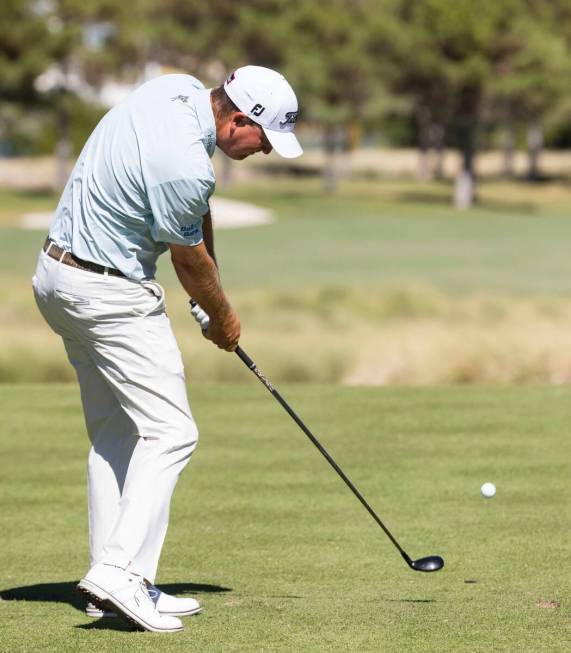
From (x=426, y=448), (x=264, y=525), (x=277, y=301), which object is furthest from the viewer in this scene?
(x=277, y=301)

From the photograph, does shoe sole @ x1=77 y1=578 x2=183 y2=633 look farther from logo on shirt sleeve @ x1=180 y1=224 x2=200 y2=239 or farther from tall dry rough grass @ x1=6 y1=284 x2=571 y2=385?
tall dry rough grass @ x1=6 y1=284 x2=571 y2=385

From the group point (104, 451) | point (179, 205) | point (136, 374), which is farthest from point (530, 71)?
point (179, 205)

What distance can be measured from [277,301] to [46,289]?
1293cm

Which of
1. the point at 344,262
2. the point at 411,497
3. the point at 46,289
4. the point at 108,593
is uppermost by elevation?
A: the point at 46,289

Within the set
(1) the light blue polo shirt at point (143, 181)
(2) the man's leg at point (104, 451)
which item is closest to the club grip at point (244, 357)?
(2) the man's leg at point (104, 451)

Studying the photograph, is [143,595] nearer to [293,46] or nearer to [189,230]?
[189,230]

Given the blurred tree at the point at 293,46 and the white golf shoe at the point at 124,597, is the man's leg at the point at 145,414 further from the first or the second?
the blurred tree at the point at 293,46

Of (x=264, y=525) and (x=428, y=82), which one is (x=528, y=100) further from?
(x=264, y=525)

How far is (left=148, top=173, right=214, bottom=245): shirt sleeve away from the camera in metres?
4.64

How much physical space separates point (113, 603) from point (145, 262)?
1.17m

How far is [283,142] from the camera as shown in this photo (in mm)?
4859

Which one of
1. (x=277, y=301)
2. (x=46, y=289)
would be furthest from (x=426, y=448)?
(x=277, y=301)

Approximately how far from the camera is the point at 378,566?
6.16 meters

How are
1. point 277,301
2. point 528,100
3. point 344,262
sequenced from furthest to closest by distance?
point 528,100 < point 344,262 < point 277,301
